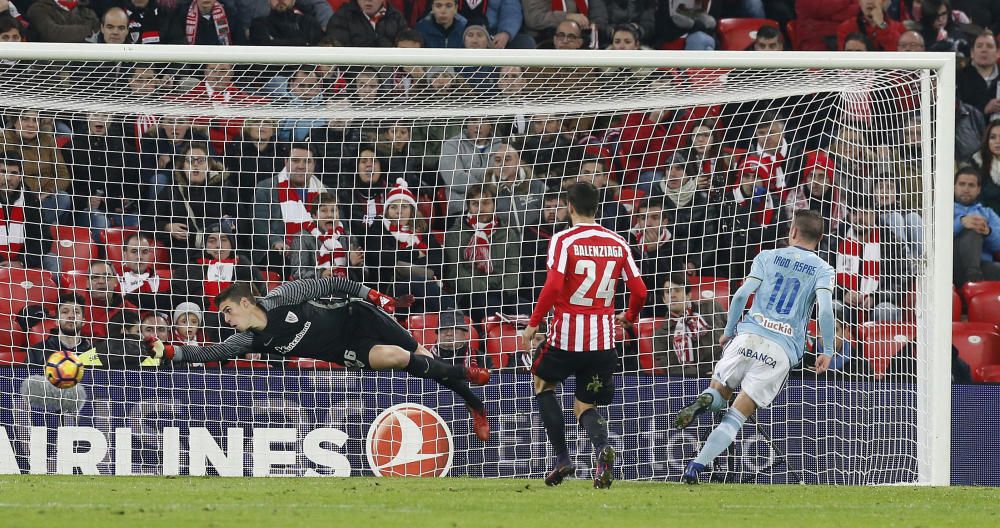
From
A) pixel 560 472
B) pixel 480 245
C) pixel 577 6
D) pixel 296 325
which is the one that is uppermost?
pixel 577 6

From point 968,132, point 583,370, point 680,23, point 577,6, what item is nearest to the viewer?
point 583,370

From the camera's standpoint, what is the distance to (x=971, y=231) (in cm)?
1249

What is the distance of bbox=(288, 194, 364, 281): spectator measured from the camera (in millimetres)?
10766

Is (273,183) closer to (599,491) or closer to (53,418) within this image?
(53,418)

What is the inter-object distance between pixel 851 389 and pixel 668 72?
2797 millimetres

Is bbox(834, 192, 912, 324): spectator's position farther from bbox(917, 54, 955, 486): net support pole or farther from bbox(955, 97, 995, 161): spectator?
bbox(955, 97, 995, 161): spectator

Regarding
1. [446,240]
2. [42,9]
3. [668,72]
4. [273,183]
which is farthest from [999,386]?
[42,9]

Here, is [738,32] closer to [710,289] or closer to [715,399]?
[710,289]

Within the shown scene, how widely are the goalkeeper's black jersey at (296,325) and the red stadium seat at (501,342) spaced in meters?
1.52

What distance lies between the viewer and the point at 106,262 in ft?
34.8

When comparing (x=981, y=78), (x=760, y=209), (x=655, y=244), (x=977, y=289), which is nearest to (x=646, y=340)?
(x=655, y=244)

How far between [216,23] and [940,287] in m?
7.42

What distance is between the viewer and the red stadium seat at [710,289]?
34.6ft

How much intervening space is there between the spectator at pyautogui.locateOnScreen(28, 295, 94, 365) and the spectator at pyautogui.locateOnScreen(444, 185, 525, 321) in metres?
2.94
